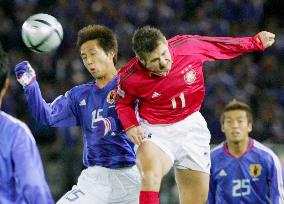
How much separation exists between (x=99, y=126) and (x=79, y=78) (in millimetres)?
5657

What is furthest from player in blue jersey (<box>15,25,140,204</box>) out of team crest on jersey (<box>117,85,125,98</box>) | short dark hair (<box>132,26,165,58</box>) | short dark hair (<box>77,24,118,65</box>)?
short dark hair (<box>132,26,165,58</box>)

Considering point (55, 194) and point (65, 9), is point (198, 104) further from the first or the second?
point (65, 9)

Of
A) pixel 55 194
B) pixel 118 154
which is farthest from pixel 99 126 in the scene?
pixel 55 194

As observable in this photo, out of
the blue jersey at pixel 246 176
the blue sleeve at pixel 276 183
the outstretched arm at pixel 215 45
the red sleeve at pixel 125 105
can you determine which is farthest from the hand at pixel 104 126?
the blue sleeve at pixel 276 183

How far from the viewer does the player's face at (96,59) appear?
5.69 meters

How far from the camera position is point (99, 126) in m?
5.61

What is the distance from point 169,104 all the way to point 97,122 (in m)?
0.56

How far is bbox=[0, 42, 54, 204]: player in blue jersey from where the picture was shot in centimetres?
351

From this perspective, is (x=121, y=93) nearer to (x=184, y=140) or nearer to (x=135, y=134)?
(x=135, y=134)

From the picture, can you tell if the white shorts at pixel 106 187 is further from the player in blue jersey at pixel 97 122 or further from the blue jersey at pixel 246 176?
the blue jersey at pixel 246 176

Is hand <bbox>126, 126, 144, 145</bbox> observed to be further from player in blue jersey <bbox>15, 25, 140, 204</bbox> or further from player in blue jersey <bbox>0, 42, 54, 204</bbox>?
player in blue jersey <bbox>0, 42, 54, 204</bbox>

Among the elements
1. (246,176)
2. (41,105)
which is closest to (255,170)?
(246,176)

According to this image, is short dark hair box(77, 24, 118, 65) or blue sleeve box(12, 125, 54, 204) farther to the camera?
short dark hair box(77, 24, 118, 65)

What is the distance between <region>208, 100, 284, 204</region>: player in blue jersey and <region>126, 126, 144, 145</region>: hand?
1.62 meters
